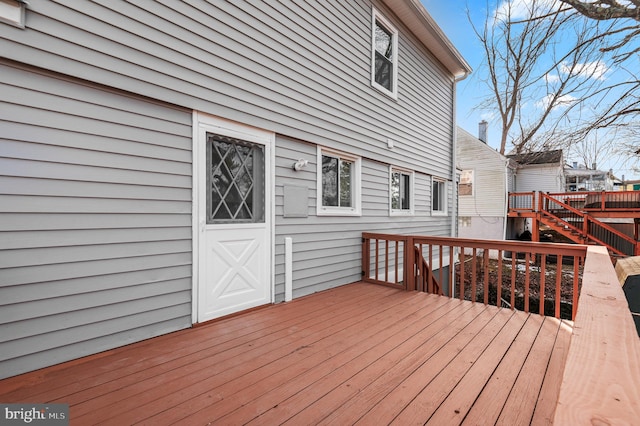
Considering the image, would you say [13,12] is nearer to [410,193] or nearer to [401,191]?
[401,191]

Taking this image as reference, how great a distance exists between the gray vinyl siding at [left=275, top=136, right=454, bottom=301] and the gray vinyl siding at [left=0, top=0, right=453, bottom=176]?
0.28 m

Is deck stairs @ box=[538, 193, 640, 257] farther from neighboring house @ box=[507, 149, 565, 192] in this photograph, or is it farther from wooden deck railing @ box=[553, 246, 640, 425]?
wooden deck railing @ box=[553, 246, 640, 425]

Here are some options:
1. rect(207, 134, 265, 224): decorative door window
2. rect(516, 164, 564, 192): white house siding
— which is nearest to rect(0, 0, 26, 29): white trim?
rect(207, 134, 265, 224): decorative door window

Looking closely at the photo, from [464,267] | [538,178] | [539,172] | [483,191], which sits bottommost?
[464,267]

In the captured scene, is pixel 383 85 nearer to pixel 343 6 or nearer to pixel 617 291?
pixel 343 6

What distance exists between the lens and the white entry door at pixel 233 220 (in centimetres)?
301

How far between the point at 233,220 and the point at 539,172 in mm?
18971

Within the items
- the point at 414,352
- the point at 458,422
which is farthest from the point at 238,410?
the point at 414,352

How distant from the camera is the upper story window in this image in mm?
5381

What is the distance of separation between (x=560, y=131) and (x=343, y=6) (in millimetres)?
4386

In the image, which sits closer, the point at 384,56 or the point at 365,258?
the point at 365,258

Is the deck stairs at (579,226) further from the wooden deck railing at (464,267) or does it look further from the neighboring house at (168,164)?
the neighboring house at (168,164)

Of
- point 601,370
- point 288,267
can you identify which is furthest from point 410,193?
point 601,370

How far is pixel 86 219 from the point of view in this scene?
7.59 feet
